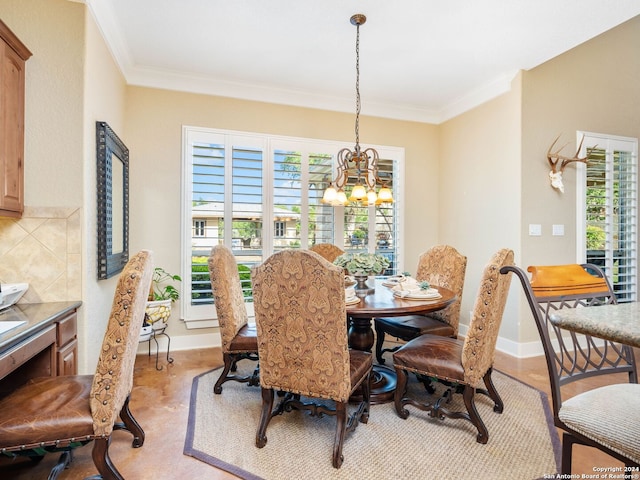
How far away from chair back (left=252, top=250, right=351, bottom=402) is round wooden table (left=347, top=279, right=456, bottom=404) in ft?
1.06

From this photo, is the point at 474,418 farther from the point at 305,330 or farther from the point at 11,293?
the point at 11,293

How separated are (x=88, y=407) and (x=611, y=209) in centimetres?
480

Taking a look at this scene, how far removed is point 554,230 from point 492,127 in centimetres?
125

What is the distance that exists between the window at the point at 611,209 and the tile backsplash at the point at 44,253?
447 centimetres

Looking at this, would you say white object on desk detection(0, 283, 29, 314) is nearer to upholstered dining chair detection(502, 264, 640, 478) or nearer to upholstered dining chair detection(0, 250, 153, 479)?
upholstered dining chair detection(0, 250, 153, 479)

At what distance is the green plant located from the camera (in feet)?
10.9

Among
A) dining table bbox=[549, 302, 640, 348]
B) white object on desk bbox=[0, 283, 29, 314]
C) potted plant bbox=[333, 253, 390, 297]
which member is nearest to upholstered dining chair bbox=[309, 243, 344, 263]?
potted plant bbox=[333, 253, 390, 297]

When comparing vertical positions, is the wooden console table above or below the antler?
below

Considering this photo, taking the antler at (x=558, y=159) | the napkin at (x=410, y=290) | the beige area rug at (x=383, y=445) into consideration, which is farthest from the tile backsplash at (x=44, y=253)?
the antler at (x=558, y=159)

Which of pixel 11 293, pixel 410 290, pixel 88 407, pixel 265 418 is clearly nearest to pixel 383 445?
pixel 265 418

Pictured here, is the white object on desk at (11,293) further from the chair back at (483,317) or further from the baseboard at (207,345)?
the chair back at (483,317)

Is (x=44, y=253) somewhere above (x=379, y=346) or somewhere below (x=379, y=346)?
above

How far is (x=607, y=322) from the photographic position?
0.83 meters

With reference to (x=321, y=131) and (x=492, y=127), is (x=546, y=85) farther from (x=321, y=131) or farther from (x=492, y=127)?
(x=321, y=131)
